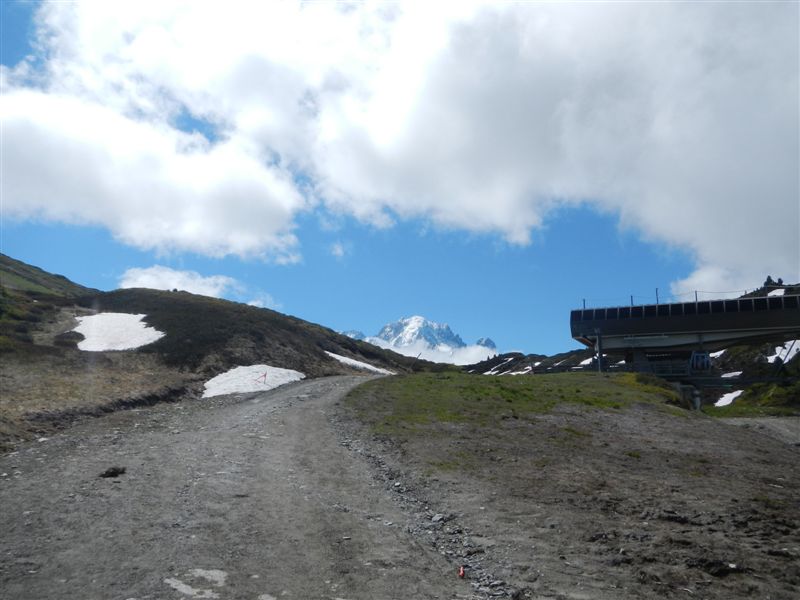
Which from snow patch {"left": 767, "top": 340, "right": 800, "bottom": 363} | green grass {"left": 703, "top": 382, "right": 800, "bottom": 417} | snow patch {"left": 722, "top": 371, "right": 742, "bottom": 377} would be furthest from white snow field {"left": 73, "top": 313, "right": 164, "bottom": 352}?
snow patch {"left": 767, "top": 340, "right": 800, "bottom": 363}

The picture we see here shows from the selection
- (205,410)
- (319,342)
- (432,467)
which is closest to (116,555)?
(432,467)

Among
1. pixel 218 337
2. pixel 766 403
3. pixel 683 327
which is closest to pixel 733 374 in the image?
pixel 683 327

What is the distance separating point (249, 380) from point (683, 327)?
59.0 meters

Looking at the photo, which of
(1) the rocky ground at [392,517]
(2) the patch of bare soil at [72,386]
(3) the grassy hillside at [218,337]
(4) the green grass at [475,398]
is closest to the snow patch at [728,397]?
(4) the green grass at [475,398]

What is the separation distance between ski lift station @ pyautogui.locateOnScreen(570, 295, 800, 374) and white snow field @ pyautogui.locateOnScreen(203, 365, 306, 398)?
4776 cm

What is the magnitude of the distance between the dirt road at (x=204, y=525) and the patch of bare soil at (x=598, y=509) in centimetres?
109

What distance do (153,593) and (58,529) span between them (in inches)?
182

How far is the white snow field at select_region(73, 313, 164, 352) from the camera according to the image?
170 ft

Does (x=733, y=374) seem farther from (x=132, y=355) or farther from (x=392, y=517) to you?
(x=392, y=517)

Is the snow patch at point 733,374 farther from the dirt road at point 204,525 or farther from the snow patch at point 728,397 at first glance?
the dirt road at point 204,525

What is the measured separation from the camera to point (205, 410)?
3409cm

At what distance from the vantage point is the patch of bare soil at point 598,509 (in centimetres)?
1053

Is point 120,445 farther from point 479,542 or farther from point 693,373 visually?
point 693,373

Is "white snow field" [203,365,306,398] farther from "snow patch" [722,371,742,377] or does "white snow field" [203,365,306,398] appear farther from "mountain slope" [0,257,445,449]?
"snow patch" [722,371,742,377]
